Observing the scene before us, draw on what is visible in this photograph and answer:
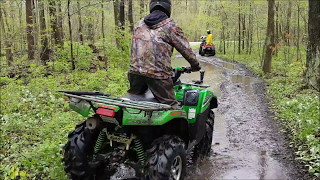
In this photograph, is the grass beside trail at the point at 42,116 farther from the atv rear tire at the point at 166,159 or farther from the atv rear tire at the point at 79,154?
the atv rear tire at the point at 166,159

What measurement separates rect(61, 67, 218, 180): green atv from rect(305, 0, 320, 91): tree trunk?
6173 mm

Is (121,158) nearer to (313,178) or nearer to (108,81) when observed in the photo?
(313,178)

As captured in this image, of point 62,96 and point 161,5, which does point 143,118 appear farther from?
point 62,96

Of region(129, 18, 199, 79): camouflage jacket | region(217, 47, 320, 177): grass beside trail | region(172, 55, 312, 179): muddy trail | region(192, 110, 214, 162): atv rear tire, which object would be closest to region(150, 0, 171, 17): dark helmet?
region(129, 18, 199, 79): camouflage jacket

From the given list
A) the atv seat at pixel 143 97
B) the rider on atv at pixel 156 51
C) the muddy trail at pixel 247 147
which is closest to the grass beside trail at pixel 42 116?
the atv seat at pixel 143 97

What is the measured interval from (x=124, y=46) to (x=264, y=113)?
19.3ft

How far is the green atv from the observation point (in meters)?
3.01

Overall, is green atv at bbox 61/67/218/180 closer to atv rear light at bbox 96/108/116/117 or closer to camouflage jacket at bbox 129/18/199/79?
atv rear light at bbox 96/108/116/117

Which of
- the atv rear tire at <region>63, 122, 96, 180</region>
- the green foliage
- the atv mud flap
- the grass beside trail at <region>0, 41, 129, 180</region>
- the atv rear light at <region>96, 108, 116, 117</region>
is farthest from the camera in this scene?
the green foliage

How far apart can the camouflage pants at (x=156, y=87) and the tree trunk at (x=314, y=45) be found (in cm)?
645

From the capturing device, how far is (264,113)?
7.66 meters

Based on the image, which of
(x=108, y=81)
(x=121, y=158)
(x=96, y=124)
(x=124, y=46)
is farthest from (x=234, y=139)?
(x=124, y=46)

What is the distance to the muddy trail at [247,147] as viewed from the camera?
4371 millimetres

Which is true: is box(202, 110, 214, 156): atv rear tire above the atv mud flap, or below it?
below
